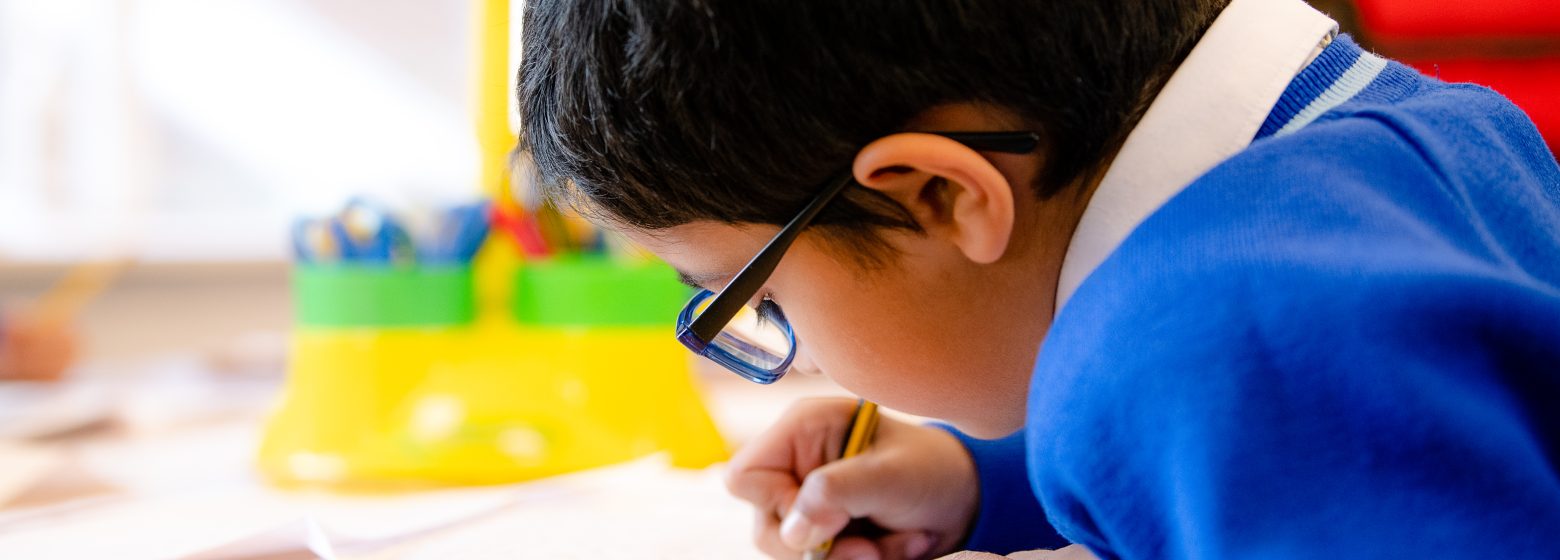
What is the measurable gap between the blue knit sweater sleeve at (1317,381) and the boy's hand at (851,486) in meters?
0.21

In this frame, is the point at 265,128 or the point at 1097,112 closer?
the point at 1097,112

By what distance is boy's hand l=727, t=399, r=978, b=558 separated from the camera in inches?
21.3

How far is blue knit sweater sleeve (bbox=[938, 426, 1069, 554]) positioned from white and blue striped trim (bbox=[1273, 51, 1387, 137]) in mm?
233

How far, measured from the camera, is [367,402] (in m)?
0.77

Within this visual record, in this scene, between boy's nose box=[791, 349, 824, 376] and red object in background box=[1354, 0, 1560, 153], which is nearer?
boy's nose box=[791, 349, 824, 376]

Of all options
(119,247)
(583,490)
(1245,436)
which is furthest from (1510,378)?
(119,247)

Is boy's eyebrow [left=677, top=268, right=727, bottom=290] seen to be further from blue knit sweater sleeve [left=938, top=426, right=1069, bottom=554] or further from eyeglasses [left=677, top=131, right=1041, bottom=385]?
blue knit sweater sleeve [left=938, top=426, right=1069, bottom=554]

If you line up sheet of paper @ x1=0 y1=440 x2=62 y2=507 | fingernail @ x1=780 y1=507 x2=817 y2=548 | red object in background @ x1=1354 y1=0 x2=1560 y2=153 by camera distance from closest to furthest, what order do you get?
fingernail @ x1=780 y1=507 x2=817 y2=548 → sheet of paper @ x1=0 y1=440 x2=62 y2=507 → red object in background @ x1=1354 y1=0 x2=1560 y2=153

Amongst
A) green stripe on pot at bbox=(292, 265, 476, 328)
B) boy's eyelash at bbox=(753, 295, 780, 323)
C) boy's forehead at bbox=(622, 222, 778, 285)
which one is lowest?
green stripe on pot at bbox=(292, 265, 476, 328)

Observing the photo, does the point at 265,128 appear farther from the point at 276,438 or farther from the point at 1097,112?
the point at 1097,112

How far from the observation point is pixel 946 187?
41 cm

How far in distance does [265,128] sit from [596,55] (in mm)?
1150

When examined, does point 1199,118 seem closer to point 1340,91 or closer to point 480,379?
point 1340,91

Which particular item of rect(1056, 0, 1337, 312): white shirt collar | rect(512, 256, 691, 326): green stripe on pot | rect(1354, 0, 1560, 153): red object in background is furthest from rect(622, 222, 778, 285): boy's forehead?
rect(1354, 0, 1560, 153): red object in background
